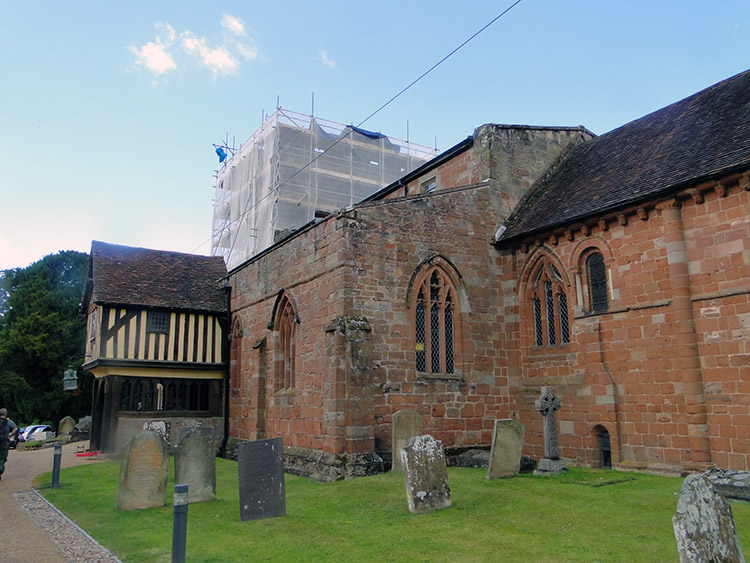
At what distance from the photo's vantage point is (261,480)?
9359 mm

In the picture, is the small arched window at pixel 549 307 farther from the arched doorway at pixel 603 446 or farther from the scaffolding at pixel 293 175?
the scaffolding at pixel 293 175

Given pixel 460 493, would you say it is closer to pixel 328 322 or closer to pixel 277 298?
pixel 328 322

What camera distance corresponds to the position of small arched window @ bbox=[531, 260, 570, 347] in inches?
583

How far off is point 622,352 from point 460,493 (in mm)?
5397

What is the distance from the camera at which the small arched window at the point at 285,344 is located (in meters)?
17.0

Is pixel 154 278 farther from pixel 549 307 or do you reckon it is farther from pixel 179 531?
pixel 179 531

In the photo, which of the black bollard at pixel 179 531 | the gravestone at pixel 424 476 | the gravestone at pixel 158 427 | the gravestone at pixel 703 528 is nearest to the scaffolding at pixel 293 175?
the gravestone at pixel 158 427

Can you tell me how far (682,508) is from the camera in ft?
17.0

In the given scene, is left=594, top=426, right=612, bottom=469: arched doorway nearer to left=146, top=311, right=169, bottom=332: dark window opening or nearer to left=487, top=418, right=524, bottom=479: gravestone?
left=487, top=418, right=524, bottom=479: gravestone

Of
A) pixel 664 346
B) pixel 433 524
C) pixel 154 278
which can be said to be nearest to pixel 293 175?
pixel 154 278

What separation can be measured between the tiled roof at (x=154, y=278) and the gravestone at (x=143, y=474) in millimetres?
11084

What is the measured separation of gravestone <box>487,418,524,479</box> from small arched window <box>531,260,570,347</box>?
3.95 m

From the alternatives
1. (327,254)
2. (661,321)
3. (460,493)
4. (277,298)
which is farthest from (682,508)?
(277,298)

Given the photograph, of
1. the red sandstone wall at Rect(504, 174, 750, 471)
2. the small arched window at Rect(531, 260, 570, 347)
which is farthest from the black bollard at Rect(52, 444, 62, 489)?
the small arched window at Rect(531, 260, 570, 347)
